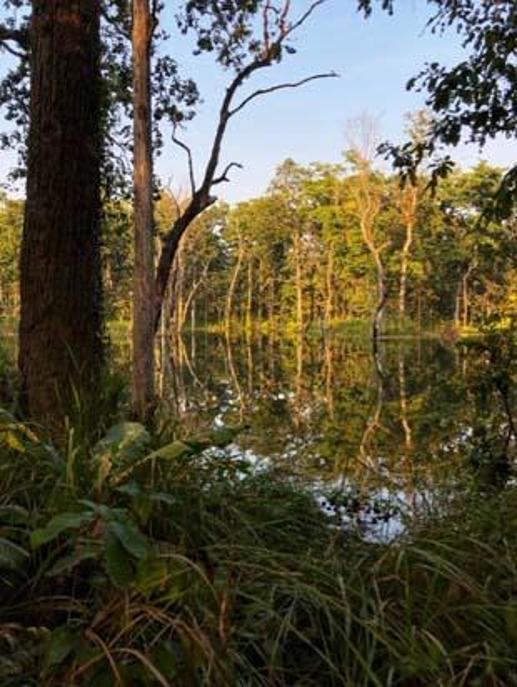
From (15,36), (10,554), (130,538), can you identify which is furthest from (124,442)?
(15,36)

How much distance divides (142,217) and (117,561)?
3.74m

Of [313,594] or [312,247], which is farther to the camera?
[312,247]

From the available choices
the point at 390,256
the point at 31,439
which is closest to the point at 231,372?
the point at 31,439

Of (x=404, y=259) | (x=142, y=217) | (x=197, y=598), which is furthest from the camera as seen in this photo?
(x=404, y=259)

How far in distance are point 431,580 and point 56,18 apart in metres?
3.49

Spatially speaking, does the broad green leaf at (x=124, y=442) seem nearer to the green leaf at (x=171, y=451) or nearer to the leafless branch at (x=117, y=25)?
the green leaf at (x=171, y=451)

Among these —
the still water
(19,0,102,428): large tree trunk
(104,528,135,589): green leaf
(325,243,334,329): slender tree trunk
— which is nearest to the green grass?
(104,528,135,589): green leaf

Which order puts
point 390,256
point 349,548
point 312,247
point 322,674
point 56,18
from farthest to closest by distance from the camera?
point 312,247, point 390,256, point 56,18, point 349,548, point 322,674

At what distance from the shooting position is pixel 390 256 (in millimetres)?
44844

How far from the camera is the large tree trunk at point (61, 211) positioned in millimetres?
3643

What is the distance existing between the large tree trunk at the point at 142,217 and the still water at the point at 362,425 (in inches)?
20.6

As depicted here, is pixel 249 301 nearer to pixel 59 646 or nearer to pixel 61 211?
pixel 61 211

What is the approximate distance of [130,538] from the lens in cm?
137

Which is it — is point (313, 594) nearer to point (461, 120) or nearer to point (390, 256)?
point (461, 120)
